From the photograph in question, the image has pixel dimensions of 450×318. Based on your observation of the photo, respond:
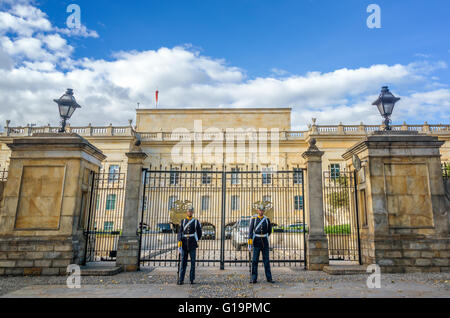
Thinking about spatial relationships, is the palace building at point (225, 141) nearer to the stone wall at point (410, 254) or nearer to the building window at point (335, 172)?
the building window at point (335, 172)

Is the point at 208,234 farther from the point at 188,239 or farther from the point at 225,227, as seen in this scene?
the point at 188,239

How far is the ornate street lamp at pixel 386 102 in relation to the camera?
8602 mm

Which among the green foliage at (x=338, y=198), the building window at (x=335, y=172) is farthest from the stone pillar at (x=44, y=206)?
the building window at (x=335, y=172)

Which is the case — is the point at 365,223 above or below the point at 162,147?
below

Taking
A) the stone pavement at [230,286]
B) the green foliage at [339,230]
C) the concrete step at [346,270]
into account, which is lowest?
the stone pavement at [230,286]

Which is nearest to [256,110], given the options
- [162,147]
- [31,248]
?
[162,147]

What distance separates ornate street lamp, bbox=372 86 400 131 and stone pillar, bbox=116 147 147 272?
295 inches

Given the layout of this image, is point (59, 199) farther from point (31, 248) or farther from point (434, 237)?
point (434, 237)

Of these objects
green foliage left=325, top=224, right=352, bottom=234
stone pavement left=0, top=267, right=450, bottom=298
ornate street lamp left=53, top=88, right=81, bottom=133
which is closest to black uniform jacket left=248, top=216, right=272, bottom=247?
stone pavement left=0, top=267, right=450, bottom=298

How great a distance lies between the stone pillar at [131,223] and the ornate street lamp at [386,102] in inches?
295

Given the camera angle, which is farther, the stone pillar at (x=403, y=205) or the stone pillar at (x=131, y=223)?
the stone pillar at (x=131, y=223)

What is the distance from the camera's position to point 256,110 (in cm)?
3897

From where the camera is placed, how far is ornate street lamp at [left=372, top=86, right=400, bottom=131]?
8.60 meters

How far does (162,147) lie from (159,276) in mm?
28336
